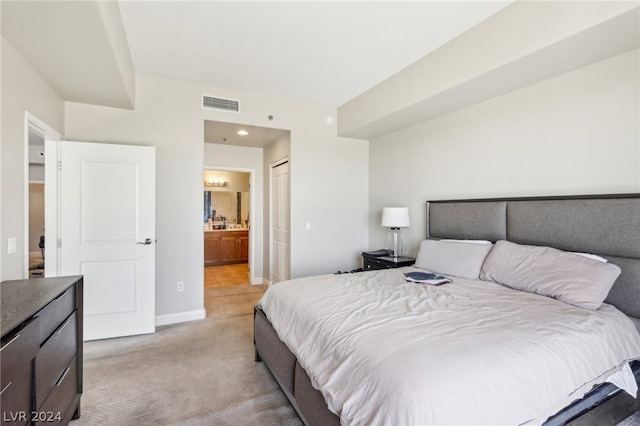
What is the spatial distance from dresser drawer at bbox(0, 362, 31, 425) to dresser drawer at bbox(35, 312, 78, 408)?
0.27 feet

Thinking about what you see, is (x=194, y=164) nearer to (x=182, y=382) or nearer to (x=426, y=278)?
(x=182, y=382)

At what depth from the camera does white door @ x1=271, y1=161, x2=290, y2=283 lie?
460cm

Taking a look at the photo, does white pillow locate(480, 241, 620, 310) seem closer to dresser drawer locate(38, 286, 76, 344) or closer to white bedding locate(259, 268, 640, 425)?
white bedding locate(259, 268, 640, 425)

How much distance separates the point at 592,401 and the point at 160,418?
2.53m

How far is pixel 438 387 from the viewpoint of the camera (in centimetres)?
112

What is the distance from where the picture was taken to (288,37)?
271 cm

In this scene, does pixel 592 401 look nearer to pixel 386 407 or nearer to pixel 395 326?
pixel 395 326

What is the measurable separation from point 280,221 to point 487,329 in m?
3.69

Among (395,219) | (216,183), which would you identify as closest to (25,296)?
(395,219)

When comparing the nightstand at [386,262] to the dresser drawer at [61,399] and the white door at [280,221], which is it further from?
the dresser drawer at [61,399]

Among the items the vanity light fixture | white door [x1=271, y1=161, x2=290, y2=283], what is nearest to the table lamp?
white door [x1=271, y1=161, x2=290, y2=283]

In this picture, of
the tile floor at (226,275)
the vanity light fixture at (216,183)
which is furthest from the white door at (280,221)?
the vanity light fixture at (216,183)

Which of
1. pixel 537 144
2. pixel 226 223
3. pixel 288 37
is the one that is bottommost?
pixel 226 223

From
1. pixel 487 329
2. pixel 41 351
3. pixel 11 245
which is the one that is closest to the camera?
pixel 41 351
